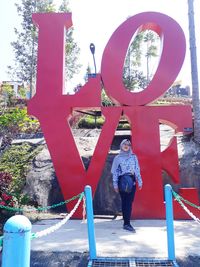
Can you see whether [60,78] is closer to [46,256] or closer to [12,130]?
[12,130]

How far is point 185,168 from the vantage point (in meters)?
8.07

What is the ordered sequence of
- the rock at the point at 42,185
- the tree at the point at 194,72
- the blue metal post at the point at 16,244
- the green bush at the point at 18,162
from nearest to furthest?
the blue metal post at the point at 16,244 → the rock at the point at 42,185 → the green bush at the point at 18,162 → the tree at the point at 194,72

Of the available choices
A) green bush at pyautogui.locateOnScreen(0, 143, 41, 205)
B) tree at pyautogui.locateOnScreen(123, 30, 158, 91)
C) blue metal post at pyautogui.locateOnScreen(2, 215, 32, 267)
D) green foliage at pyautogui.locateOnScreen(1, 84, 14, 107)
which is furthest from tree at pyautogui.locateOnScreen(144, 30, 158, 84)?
blue metal post at pyautogui.locateOnScreen(2, 215, 32, 267)

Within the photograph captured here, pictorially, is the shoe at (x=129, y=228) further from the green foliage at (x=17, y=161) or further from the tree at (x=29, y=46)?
the tree at (x=29, y=46)

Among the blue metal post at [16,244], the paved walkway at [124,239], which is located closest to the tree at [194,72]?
the paved walkway at [124,239]

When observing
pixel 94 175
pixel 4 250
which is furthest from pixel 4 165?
pixel 4 250

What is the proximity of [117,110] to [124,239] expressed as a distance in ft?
9.74

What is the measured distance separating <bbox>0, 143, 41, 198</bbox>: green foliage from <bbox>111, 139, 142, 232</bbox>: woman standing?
10.5 ft

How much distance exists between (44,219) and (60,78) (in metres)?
3.24

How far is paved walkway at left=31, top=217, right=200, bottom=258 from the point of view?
13.3ft

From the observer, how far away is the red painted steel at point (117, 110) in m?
6.43

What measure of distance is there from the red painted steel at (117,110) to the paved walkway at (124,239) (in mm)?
843

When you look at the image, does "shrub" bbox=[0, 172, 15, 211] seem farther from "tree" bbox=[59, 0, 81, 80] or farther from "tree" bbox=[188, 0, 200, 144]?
"tree" bbox=[59, 0, 81, 80]

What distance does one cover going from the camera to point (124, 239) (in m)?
4.66
